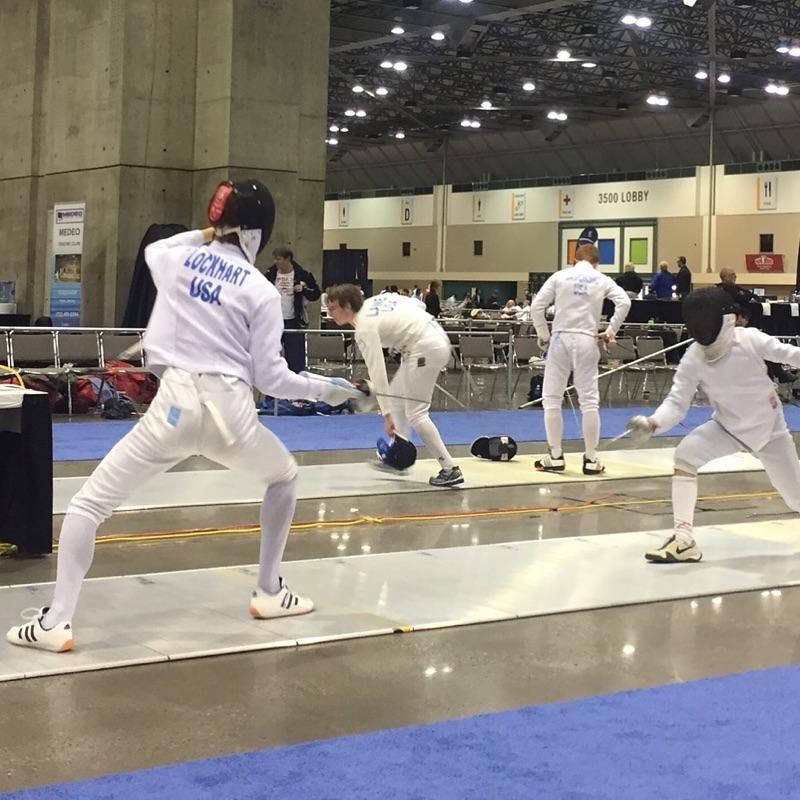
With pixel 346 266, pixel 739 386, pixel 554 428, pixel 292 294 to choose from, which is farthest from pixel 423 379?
pixel 346 266

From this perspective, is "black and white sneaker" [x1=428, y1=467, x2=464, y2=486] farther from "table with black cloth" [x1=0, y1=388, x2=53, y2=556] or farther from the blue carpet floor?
the blue carpet floor

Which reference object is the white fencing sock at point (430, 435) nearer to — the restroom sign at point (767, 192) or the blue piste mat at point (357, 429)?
the blue piste mat at point (357, 429)

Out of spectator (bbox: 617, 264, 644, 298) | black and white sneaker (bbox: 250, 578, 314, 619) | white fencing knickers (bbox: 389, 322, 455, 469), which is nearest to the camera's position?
black and white sneaker (bbox: 250, 578, 314, 619)

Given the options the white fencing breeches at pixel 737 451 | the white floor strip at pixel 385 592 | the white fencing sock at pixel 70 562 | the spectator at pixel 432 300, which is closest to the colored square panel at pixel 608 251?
the spectator at pixel 432 300

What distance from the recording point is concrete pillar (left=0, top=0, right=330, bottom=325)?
13.0m

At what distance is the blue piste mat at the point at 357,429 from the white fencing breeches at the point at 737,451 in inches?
163

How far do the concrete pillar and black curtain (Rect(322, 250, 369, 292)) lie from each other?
1524 cm

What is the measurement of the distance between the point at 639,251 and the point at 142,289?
21.6 m

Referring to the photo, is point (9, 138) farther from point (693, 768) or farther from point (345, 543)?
point (693, 768)

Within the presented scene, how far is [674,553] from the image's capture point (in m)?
5.58

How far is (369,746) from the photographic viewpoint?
10.5 feet

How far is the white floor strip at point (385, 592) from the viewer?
4.13 metres

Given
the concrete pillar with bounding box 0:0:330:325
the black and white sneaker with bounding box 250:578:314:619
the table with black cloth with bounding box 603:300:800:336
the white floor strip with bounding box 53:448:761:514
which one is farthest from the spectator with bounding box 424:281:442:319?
the black and white sneaker with bounding box 250:578:314:619

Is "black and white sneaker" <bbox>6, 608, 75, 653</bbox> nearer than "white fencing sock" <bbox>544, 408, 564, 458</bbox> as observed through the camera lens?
Yes
